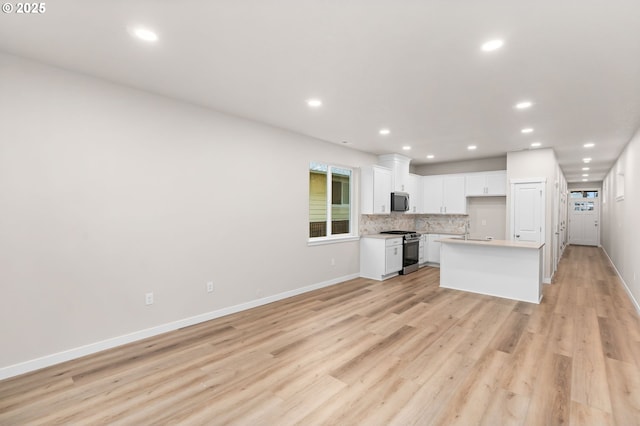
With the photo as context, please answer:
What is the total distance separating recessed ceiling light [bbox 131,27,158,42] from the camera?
88.0 inches

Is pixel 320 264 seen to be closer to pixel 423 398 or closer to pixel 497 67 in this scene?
pixel 423 398

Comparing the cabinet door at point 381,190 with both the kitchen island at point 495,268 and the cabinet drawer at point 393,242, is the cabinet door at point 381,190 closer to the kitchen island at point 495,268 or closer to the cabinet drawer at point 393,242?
the cabinet drawer at point 393,242

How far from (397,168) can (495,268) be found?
2.93m

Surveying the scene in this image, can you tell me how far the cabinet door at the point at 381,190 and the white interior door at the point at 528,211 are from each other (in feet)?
8.06

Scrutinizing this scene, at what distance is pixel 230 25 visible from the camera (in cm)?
217

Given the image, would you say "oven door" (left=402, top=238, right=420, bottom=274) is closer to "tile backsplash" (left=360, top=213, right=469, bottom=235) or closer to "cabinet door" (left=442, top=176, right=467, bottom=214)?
"tile backsplash" (left=360, top=213, right=469, bottom=235)

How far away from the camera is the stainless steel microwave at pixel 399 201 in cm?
687

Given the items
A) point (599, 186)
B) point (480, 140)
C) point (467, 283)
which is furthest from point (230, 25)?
point (599, 186)

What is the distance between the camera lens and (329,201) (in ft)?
19.8

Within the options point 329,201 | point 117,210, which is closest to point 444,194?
point 329,201

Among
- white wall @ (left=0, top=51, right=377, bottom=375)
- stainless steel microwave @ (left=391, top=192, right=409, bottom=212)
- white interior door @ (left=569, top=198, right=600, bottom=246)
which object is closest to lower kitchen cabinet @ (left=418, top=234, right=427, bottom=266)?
stainless steel microwave @ (left=391, top=192, right=409, bottom=212)

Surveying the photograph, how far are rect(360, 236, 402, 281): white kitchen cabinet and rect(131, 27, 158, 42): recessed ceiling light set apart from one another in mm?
4898

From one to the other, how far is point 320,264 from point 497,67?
3913 millimetres

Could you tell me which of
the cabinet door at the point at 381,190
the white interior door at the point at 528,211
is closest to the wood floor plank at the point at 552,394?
the white interior door at the point at 528,211
